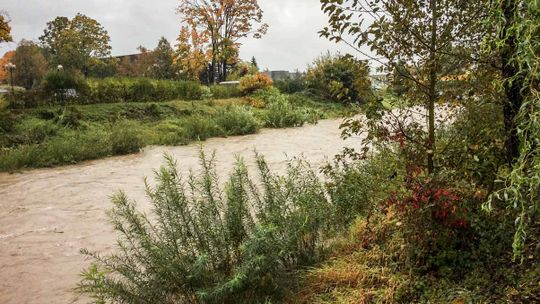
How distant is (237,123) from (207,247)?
1144 centimetres

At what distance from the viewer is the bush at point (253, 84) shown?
2090cm

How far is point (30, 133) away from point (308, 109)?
11.6 m

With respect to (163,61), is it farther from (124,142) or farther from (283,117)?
(124,142)

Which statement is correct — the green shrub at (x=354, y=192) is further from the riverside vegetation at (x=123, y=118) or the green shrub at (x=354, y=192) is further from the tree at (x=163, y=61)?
the tree at (x=163, y=61)

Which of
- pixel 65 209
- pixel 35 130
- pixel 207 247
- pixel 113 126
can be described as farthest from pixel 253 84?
pixel 207 247

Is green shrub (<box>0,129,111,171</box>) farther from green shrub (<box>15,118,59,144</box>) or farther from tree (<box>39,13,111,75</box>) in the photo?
tree (<box>39,13,111,75</box>)

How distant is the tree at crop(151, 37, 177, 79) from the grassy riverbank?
1721cm

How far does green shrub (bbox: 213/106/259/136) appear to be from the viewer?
14.1 metres

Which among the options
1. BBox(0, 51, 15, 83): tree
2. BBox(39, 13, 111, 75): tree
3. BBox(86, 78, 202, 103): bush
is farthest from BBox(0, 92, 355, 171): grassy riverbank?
BBox(0, 51, 15, 83): tree

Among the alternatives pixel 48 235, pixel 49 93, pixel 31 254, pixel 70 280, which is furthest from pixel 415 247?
pixel 49 93

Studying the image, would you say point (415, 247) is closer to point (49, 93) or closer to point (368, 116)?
point (368, 116)

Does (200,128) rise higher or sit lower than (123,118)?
lower

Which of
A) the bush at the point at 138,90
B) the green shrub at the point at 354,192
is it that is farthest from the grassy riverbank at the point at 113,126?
the green shrub at the point at 354,192

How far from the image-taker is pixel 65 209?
6.37 m
